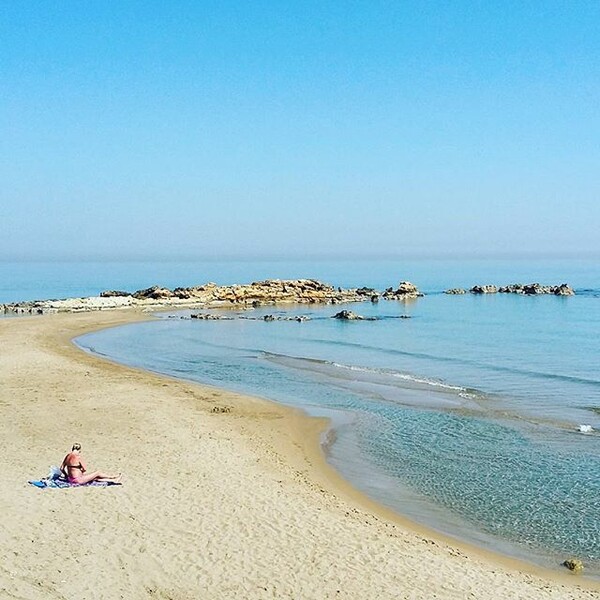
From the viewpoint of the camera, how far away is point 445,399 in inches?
1051

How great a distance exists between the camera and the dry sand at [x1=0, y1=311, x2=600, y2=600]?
10.2m

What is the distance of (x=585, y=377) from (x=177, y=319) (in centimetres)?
3921

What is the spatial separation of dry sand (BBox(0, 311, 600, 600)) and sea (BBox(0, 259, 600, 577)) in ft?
4.56

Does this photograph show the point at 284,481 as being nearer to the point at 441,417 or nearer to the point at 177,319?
the point at 441,417

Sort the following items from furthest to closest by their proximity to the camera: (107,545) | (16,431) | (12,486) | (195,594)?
(16,431) < (12,486) < (107,545) < (195,594)

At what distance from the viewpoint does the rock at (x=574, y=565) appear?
11922 millimetres

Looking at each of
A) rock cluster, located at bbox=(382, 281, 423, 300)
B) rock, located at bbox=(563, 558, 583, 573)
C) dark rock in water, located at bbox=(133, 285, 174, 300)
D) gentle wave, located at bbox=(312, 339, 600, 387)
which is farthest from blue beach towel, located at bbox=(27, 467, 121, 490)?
rock cluster, located at bbox=(382, 281, 423, 300)

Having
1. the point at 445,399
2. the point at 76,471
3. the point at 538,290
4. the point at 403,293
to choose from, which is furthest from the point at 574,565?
the point at 538,290

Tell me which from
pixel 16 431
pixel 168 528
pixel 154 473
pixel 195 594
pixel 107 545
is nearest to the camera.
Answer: pixel 195 594

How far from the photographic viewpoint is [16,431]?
18938mm

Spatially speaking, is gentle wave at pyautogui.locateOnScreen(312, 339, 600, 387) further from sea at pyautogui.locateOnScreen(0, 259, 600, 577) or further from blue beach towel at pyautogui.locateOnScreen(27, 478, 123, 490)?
blue beach towel at pyautogui.locateOnScreen(27, 478, 123, 490)

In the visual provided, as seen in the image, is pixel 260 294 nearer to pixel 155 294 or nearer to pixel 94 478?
pixel 155 294

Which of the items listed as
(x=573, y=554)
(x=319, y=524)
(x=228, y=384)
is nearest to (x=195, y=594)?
(x=319, y=524)

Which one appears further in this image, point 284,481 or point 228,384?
point 228,384
